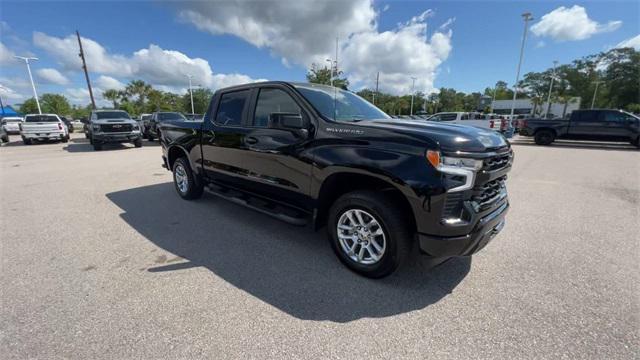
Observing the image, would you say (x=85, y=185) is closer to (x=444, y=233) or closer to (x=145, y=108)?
(x=444, y=233)

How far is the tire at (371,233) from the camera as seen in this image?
251 cm

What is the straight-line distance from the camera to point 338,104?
344cm

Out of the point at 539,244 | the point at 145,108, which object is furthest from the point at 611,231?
the point at 145,108

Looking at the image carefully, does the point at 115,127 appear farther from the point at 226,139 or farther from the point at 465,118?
the point at 465,118

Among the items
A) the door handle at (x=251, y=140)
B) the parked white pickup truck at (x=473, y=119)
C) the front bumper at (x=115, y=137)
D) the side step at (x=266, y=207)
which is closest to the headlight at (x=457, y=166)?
the side step at (x=266, y=207)

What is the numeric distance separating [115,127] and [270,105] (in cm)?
1310

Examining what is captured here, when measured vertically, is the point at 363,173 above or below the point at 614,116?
below

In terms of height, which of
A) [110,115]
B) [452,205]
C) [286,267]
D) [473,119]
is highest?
[110,115]

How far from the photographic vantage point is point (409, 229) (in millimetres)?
2543

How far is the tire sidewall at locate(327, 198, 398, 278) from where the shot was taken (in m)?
2.55

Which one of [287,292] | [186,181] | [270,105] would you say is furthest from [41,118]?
[287,292]

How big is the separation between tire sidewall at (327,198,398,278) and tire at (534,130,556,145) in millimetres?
16730

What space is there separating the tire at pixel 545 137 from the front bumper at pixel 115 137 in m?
20.2

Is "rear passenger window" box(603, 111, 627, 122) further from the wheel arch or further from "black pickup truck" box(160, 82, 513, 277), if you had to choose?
the wheel arch
